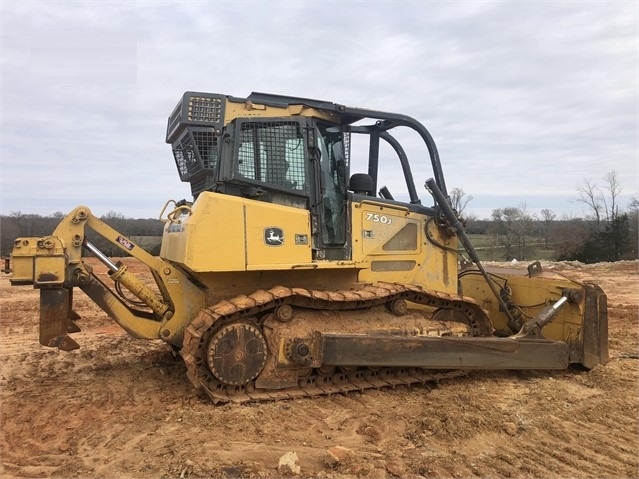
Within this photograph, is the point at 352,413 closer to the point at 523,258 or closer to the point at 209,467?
the point at 209,467

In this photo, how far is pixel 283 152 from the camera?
5711 millimetres

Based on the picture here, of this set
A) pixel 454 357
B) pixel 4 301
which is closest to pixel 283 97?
pixel 454 357

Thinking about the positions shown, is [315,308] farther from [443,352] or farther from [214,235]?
[443,352]

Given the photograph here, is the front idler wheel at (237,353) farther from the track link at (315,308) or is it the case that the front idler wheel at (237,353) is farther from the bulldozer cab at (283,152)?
the bulldozer cab at (283,152)

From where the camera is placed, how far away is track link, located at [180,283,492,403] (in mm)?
4996

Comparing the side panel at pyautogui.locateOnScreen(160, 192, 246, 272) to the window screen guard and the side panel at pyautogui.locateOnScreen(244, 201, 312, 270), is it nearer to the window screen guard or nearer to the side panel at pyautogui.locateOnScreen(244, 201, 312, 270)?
the side panel at pyautogui.locateOnScreen(244, 201, 312, 270)

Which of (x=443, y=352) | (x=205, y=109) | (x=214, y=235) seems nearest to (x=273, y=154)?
(x=205, y=109)

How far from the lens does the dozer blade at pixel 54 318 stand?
5234 millimetres

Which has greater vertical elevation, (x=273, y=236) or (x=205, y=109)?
(x=205, y=109)

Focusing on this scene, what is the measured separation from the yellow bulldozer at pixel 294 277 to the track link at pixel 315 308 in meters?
0.02

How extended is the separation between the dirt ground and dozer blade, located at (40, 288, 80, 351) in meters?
0.63

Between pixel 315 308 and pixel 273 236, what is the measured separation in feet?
2.96

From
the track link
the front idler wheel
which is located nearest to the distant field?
the track link

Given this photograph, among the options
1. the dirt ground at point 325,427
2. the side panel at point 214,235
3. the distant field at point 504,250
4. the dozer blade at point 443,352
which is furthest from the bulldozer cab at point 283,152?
the distant field at point 504,250
